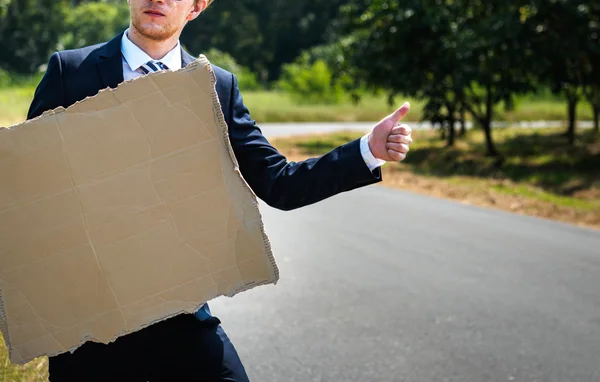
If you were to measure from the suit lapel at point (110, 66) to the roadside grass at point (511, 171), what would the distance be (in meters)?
10.2

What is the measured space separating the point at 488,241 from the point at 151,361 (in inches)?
298

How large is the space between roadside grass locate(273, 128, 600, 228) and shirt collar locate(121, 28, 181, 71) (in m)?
10.1

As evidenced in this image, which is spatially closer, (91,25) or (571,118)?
(571,118)

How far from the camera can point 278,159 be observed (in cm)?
289

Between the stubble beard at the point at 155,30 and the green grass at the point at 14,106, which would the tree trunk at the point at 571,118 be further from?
the stubble beard at the point at 155,30

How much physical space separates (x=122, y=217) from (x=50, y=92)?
449 millimetres

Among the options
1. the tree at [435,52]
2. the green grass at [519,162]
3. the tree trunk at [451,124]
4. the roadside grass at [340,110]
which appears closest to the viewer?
the green grass at [519,162]

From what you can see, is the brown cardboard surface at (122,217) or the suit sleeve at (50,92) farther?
the suit sleeve at (50,92)

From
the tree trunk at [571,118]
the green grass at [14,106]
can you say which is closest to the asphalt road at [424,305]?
the tree trunk at [571,118]

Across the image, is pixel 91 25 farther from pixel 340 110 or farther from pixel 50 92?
pixel 50 92

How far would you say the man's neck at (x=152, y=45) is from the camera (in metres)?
2.86

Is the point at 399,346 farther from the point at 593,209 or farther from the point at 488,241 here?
the point at 593,209

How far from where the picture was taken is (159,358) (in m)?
2.93

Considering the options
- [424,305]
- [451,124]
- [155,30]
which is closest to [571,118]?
[451,124]
